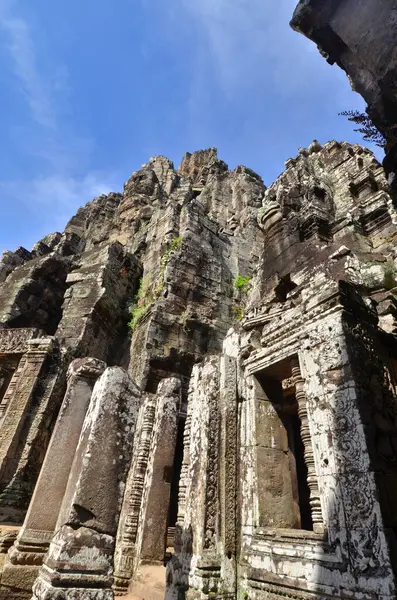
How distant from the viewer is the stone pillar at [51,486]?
13.9 ft

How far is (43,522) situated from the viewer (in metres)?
4.46

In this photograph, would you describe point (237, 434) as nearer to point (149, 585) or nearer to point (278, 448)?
point (278, 448)

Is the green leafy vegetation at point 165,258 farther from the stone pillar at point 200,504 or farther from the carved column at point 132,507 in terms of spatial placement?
the stone pillar at point 200,504

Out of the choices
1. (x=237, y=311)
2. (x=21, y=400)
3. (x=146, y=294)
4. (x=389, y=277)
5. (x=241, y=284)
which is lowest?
(x=21, y=400)

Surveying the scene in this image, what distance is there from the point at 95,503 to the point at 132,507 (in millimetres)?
4310

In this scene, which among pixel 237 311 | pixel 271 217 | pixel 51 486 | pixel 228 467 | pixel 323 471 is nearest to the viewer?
pixel 323 471

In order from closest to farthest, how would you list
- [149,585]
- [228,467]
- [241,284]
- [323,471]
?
[323,471] < [228,467] < [149,585] < [241,284]

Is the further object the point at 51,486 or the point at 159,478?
the point at 159,478

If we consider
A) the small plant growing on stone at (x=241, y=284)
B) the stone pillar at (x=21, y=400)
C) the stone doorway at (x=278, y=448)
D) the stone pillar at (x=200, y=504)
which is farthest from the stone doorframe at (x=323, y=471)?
the small plant growing on stone at (x=241, y=284)

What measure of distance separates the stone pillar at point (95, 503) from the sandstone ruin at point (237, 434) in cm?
2

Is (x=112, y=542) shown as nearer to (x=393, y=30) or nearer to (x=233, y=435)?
(x=233, y=435)

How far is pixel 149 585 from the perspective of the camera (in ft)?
20.3

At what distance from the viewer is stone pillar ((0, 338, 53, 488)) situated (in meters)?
9.12

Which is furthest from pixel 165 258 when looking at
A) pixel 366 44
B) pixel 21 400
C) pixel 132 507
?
pixel 366 44
